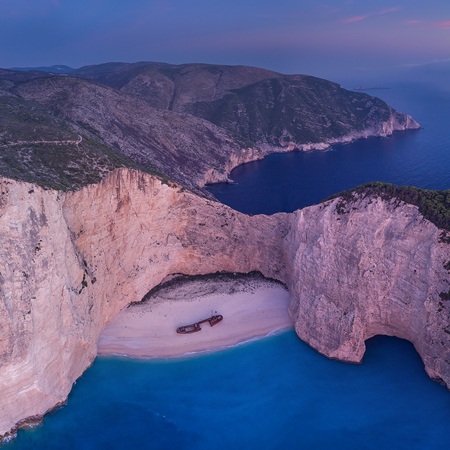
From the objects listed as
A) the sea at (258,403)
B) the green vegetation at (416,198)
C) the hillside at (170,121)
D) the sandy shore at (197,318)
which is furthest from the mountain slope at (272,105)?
the sea at (258,403)

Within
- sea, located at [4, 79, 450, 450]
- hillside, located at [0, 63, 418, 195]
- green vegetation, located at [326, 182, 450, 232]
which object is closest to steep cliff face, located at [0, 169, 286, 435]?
hillside, located at [0, 63, 418, 195]

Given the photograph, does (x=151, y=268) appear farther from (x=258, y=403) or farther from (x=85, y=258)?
(x=258, y=403)

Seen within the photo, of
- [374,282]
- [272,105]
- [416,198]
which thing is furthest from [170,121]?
[374,282]

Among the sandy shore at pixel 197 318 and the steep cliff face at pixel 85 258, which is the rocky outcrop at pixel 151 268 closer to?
the steep cliff face at pixel 85 258

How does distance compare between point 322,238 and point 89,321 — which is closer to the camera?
point 89,321

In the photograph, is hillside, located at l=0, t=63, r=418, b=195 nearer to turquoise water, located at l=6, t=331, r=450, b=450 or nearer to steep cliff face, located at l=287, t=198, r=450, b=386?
turquoise water, located at l=6, t=331, r=450, b=450

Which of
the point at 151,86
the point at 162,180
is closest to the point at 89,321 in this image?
the point at 162,180

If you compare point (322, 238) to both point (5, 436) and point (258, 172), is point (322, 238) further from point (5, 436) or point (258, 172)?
point (258, 172)
